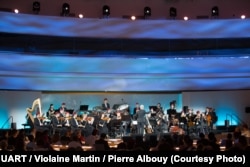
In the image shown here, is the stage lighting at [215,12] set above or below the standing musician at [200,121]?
above

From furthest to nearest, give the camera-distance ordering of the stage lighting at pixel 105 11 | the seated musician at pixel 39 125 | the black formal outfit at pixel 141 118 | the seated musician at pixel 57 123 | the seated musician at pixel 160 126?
the stage lighting at pixel 105 11, the black formal outfit at pixel 141 118, the seated musician at pixel 160 126, the seated musician at pixel 57 123, the seated musician at pixel 39 125

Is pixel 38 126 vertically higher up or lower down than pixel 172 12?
lower down

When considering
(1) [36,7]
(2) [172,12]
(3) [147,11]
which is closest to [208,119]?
(2) [172,12]

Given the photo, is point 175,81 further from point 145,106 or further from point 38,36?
point 38,36

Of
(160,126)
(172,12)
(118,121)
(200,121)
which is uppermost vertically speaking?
(172,12)

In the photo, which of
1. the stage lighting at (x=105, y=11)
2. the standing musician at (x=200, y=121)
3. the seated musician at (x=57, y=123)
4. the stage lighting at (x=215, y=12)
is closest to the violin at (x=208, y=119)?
the standing musician at (x=200, y=121)

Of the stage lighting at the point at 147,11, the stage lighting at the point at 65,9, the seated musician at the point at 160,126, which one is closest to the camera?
the seated musician at the point at 160,126

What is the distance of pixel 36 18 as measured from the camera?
20.4 m

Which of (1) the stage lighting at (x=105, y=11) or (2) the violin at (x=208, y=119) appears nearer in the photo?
(2) the violin at (x=208, y=119)

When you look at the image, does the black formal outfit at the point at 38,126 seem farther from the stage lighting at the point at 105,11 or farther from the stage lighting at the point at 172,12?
the stage lighting at the point at 172,12

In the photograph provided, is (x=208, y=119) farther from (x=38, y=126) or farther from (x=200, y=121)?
(x=38, y=126)

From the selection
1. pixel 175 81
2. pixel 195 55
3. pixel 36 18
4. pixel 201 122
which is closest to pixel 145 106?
pixel 175 81

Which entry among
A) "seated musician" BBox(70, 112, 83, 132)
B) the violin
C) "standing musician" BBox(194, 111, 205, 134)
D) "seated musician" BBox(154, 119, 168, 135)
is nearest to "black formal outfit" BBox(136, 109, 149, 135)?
"seated musician" BBox(154, 119, 168, 135)

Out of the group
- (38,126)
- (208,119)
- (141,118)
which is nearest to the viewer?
(38,126)
